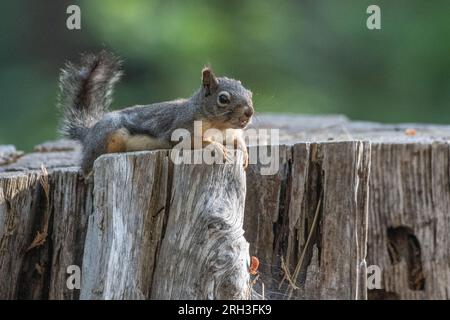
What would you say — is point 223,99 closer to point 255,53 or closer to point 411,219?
point 411,219

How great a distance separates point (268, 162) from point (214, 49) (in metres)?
3.83

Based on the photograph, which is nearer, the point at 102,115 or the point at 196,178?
the point at 196,178

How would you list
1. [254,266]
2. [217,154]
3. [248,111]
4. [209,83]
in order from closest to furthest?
[217,154]
[254,266]
[248,111]
[209,83]

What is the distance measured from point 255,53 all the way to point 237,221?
480cm

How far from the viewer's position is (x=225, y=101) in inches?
124

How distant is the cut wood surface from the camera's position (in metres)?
2.68

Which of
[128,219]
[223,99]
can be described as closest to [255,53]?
[223,99]

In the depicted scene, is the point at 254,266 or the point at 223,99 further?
the point at 223,99

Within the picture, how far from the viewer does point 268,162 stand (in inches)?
128

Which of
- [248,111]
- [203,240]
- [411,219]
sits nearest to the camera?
[203,240]

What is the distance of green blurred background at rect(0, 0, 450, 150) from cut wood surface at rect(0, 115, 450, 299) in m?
2.66

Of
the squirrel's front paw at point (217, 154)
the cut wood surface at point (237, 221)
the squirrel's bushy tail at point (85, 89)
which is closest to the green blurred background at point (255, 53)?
the cut wood surface at point (237, 221)
